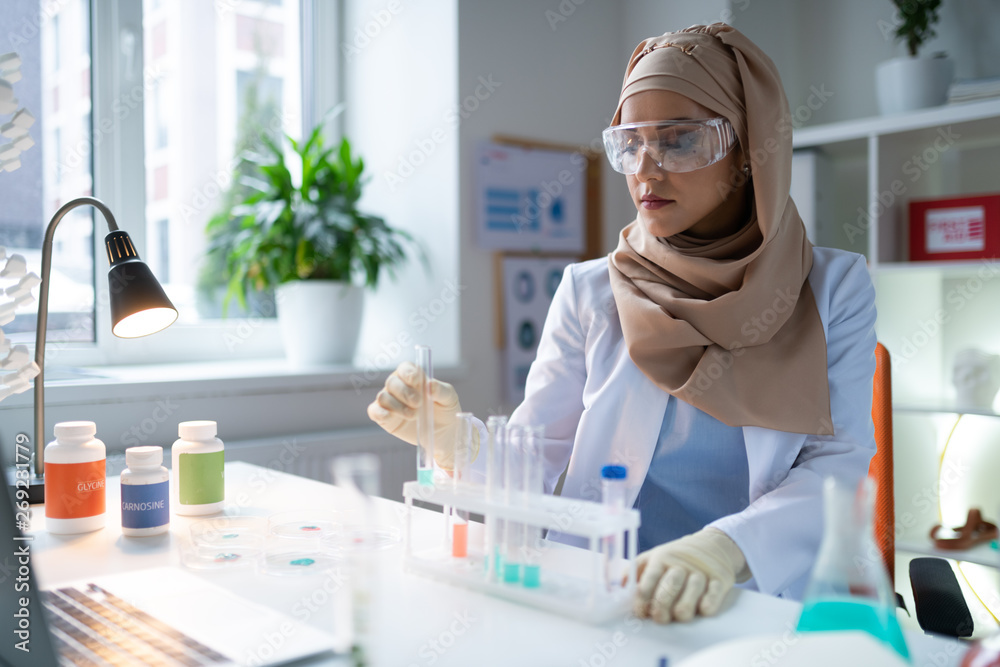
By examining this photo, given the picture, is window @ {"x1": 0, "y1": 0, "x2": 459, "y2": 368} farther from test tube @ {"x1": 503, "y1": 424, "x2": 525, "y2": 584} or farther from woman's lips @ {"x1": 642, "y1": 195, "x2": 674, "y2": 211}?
test tube @ {"x1": 503, "y1": 424, "x2": 525, "y2": 584}

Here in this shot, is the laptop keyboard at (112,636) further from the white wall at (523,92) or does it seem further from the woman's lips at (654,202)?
the white wall at (523,92)

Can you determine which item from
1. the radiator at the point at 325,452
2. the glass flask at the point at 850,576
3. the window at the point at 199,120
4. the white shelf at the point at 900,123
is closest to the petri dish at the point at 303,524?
the glass flask at the point at 850,576

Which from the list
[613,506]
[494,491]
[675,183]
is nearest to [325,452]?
[675,183]

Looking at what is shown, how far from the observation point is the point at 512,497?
89cm

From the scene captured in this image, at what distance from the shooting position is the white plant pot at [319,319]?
2301 millimetres

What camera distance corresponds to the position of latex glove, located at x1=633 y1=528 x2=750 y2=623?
82 centimetres

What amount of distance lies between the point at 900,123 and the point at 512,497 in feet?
5.58

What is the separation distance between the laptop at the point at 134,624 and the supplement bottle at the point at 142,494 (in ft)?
0.55

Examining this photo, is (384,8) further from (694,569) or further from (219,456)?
(694,569)

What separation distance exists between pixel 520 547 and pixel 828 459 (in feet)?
1.96

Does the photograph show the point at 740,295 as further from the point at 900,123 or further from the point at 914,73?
the point at 914,73

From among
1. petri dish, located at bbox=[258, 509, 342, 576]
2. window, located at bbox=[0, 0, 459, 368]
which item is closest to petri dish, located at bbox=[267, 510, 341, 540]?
petri dish, located at bbox=[258, 509, 342, 576]

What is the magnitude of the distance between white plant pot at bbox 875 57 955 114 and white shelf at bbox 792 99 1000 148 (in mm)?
34

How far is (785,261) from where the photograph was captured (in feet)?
4.53
